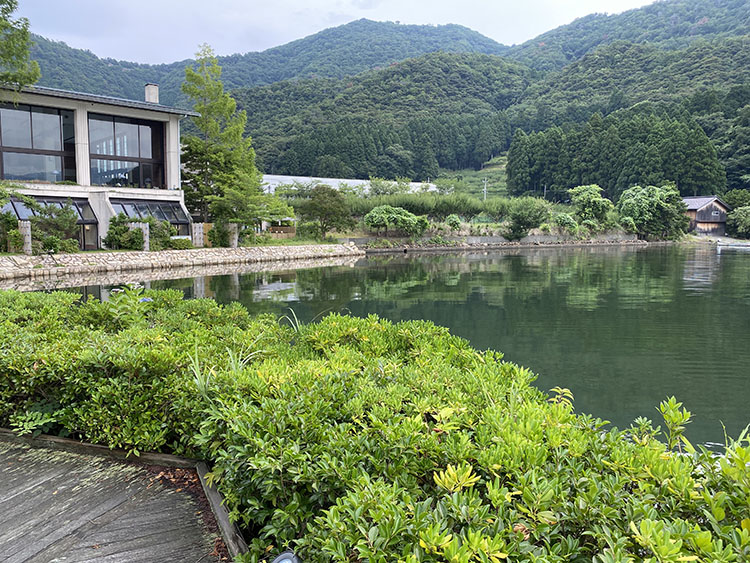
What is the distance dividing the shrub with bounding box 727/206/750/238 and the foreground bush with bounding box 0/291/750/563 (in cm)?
4809

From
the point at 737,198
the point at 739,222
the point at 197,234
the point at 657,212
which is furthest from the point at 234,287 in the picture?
the point at 737,198

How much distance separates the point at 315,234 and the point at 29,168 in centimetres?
1473

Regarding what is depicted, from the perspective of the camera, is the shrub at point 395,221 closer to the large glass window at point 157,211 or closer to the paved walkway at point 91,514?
the large glass window at point 157,211

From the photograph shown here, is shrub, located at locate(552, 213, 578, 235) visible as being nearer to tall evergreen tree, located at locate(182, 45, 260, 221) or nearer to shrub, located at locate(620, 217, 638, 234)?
shrub, located at locate(620, 217, 638, 234)

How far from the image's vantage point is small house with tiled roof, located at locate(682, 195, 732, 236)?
43656 millimetres

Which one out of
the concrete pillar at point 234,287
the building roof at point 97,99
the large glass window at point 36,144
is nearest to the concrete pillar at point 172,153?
the building roof at point 97,99

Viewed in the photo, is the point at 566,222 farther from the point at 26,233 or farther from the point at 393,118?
the point at 393,118

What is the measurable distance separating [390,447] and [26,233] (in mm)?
19617

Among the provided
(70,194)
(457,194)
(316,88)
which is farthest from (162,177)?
(316,88)

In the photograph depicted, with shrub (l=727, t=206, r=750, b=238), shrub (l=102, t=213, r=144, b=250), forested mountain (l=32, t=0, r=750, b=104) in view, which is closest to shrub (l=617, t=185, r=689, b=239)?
shrub (l=727, t=206, r=750, b=238)

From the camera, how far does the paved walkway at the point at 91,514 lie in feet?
6.46

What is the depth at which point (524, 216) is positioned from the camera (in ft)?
128

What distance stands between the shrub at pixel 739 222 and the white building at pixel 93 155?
138 feet

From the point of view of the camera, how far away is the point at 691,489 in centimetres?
136
